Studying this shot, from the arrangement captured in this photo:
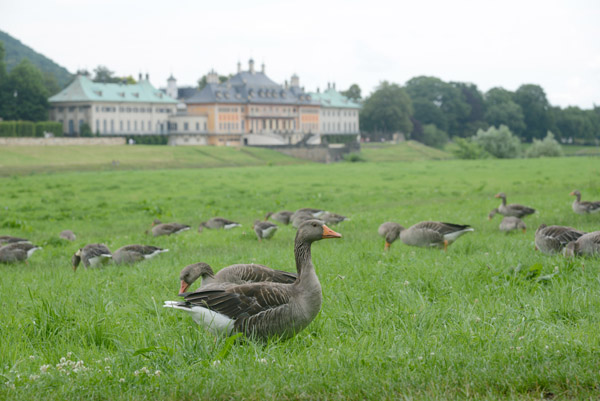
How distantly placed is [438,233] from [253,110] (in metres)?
142

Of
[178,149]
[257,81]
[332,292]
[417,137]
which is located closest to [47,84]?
[257,81]

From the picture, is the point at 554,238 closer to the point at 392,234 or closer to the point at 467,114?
the point at 392,234

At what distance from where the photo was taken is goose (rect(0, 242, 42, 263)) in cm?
1378

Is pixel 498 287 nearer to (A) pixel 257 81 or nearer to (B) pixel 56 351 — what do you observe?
(B) pixel 56 351

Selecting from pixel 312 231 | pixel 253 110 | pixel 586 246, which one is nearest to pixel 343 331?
pixel 312 231

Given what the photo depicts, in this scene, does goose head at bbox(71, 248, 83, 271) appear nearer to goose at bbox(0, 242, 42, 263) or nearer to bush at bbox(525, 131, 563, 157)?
goose at bbox(0, 242, 42, 263)

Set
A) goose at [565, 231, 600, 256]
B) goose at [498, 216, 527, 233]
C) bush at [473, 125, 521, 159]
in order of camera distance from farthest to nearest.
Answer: bush at [473, 125, 521, 159], goose at [498, 216, 527, 233], goose at [565, 231, 600, 256]

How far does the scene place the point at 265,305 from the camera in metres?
6.83

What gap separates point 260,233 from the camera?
16.1m

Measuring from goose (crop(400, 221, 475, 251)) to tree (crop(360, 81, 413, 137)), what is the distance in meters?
145

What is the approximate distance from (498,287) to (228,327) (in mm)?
3945

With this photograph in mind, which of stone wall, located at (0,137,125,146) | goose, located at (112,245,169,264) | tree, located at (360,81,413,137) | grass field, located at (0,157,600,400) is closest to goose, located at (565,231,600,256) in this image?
grass field, located at (0,157,600,400)

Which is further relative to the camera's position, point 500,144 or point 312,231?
point 500,144

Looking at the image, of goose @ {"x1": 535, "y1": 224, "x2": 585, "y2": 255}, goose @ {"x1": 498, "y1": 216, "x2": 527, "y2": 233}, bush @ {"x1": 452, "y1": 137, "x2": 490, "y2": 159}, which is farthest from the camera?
bush @ {"x1": 452, "y1": 137, "x2": 490, "y2": 159}
